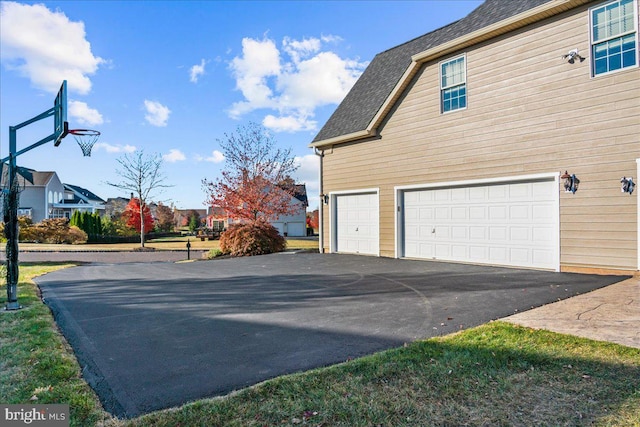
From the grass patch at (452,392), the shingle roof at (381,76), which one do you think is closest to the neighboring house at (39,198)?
the shingle roof at (381,76)

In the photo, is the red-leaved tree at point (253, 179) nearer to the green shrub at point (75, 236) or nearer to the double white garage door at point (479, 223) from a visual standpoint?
the double white garage door at point (479, 223)

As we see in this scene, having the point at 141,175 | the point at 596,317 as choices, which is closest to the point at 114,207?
the point at 141,175

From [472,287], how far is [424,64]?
24.5 ft

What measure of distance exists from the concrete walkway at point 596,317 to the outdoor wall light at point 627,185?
93.8 inches

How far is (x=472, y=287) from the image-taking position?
7.61 m

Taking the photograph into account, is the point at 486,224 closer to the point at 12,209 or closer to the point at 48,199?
the point at 12,209

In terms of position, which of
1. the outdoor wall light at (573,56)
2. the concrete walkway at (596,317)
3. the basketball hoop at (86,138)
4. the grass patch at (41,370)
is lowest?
the grass patch at (41,370)

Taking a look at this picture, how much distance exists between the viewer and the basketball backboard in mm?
6453

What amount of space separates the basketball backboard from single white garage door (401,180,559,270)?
Answer: 30.9 ft

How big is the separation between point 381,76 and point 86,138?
11051 millimetres

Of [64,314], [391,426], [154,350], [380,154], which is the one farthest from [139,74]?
[391,426]

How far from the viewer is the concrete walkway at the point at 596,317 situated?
4.36m

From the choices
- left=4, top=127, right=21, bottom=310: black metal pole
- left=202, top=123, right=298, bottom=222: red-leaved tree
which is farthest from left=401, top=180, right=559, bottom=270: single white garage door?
left=202, top=123, right=298, bottom=222: red-leaved tree

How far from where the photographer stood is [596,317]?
5094mm
